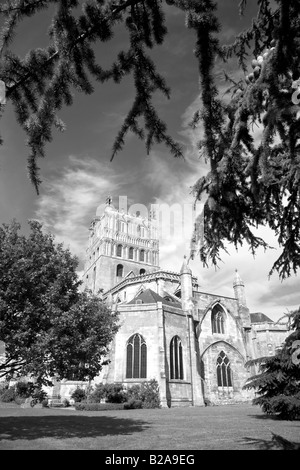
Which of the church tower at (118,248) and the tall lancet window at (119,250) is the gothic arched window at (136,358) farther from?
the tall lancet window at (119,250)

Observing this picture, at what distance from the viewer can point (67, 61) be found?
317 cm

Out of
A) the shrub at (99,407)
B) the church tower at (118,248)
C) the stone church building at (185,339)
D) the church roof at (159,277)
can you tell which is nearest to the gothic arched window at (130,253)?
the church tower at (118,248)

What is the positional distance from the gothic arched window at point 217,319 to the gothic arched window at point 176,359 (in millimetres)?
7182

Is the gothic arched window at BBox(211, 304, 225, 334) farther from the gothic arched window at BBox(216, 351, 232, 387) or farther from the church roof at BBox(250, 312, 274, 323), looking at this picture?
the church roof at BBox(250, 312, 274, 323)

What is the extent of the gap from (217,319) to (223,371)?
5.76 m

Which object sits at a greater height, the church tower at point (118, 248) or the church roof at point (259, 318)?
the church tower at point (118, 248)

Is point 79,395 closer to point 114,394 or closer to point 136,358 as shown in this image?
point 114,394

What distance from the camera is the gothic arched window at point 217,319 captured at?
36.5 metres

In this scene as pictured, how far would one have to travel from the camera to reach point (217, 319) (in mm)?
37375

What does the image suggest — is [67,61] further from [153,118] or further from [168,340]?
[168,340]

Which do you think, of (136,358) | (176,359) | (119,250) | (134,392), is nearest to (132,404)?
(134,392)

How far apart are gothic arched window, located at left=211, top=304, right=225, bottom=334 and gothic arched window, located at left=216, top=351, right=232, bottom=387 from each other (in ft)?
8.90

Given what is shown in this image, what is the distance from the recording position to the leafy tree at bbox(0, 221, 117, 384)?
10695mm

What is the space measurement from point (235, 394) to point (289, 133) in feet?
116
